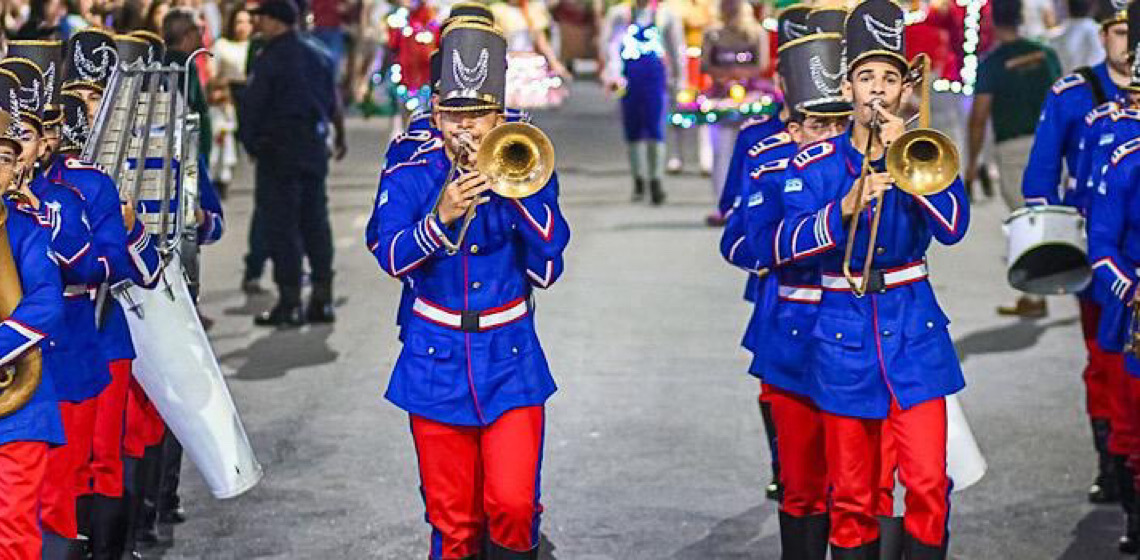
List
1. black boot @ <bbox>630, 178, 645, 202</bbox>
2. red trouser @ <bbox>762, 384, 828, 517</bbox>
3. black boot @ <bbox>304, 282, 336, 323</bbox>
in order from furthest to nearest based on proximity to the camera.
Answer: black boot @ <bbox>630, 178, 645, 202</bbox> → black boot @ <bbox>304, 282, 336, 323</bbox> → red trouser @ <bbox>762, 384, 828, 517</bbox>

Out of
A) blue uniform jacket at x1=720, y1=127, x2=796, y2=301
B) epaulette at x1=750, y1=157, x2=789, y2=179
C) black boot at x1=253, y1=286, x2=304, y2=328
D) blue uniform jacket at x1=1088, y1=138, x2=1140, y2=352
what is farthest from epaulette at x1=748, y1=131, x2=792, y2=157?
black boot at x1=253, y1=286, x2=304, y2=328

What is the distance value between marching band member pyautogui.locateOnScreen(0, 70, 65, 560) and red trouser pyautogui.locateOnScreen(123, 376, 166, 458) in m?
1.62

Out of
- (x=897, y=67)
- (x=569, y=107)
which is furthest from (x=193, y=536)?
(x=569, y=107)

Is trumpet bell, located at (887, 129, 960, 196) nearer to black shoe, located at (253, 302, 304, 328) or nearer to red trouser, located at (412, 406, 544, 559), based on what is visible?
red trouser, located at (412, 406, 544, 559)

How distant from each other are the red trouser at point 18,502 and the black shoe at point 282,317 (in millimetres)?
7737

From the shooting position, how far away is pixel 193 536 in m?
9.67

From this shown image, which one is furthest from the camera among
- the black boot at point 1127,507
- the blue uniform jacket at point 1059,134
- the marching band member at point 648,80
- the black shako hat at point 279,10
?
the marching band member at point 648,80

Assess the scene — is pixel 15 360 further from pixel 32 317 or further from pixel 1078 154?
pixel 1078 154

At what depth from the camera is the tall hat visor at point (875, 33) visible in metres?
7.87

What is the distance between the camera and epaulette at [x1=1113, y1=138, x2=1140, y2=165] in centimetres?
874

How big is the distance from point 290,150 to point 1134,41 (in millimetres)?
6704

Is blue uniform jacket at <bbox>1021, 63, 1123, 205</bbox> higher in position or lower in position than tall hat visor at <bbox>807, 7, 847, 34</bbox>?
lower

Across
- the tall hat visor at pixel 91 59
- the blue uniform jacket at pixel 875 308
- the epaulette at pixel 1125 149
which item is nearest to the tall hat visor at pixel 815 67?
the blue uniform jacket at pixel 875 308

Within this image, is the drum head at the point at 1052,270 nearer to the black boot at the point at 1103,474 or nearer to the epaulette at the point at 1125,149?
the black boot at the point at 1103,474
